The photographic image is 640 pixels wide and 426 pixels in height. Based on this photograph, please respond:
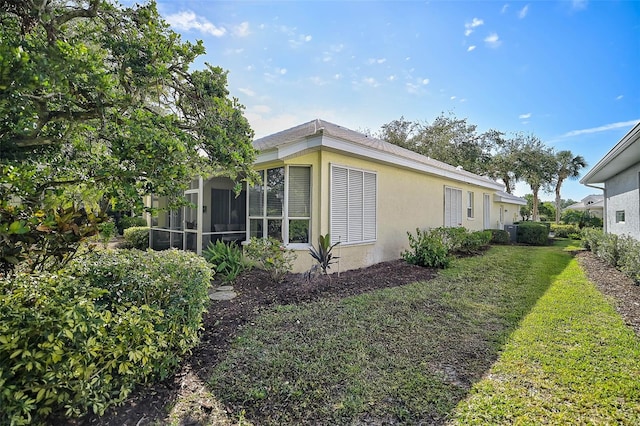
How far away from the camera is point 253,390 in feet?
10.1

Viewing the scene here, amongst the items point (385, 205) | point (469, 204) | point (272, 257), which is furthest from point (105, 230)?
point (469, 204)

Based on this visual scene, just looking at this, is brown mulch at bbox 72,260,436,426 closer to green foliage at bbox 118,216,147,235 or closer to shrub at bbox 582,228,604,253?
shrub at bbox 582,228,604,253

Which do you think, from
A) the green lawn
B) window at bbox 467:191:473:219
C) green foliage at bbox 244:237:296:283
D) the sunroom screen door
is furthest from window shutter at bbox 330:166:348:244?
window at bbox 467:191:473:219

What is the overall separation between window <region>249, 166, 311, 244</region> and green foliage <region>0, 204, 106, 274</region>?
4.86 m

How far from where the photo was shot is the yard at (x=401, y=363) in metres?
2.80

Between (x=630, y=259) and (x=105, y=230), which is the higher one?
(x=105, y=230)

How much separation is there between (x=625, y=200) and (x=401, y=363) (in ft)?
40.8

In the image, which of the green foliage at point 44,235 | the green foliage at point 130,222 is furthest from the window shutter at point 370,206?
the green foliage at point 130,222

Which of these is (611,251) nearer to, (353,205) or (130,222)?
(353,205)

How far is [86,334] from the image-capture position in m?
2.37

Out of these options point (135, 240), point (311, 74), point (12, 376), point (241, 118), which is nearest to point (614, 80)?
point (311, 74)

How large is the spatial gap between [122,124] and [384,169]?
7.91m

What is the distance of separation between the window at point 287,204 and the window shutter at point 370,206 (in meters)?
2.05

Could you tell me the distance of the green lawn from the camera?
2.84 m
